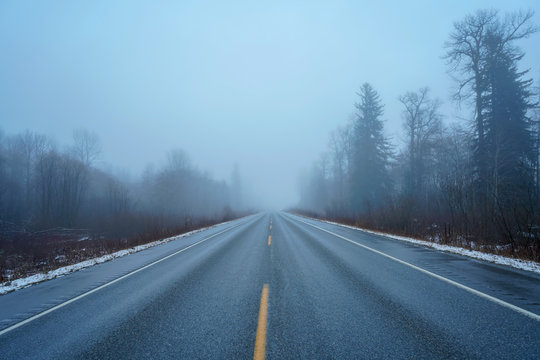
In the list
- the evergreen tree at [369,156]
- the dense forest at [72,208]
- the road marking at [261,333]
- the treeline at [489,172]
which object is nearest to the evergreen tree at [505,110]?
the treeline at [489,172]

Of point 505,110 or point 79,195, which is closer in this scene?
point 505,110

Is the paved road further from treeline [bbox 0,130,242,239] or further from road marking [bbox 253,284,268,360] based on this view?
treeline [bbox 0,130,242,239]

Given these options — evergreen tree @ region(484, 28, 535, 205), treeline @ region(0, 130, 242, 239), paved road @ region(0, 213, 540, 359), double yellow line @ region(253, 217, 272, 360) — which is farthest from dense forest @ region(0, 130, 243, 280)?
evergreen tree @ region(484, 28, 535, 205)

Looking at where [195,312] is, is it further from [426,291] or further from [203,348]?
[426,291]

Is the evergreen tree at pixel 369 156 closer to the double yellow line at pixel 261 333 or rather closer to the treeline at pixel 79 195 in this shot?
the treeline at pixel 79 195

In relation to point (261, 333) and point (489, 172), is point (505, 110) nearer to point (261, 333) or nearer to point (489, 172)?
point (489, 172)

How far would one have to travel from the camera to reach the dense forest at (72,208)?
13871 millimetres

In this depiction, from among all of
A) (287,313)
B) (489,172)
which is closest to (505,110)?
(489,172)

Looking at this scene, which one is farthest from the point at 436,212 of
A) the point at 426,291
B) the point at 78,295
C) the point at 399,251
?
the point at 78,295

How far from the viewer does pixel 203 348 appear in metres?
2.96

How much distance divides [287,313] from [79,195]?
35303mm

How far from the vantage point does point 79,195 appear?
30.4 meters

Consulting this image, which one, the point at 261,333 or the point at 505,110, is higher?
the point at 505,110

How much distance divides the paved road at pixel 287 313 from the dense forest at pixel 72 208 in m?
6.34
